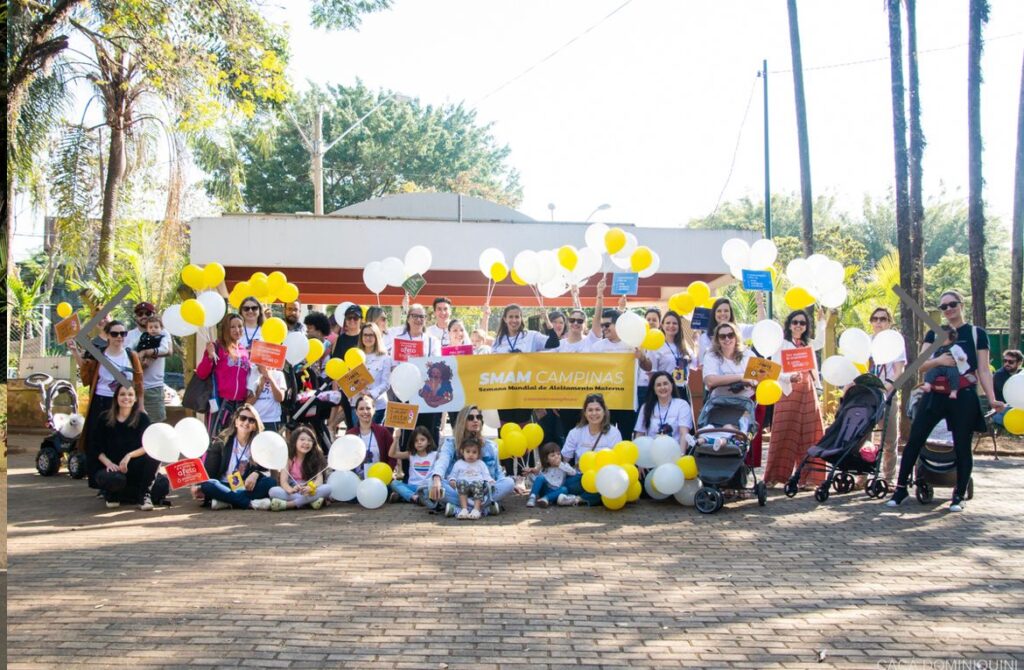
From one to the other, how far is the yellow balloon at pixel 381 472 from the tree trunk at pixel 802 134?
11.9 m

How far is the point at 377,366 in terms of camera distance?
9.95m

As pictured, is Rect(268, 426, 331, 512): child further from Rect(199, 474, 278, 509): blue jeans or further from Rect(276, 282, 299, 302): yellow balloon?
Rect(276, 282, 299, 302): yellow balloon

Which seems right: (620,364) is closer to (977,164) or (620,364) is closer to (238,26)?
(238,26)

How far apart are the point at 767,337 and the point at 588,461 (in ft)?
7.24

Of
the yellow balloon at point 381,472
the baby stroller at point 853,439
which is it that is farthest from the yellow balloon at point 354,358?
the baby stroller at point 853,439

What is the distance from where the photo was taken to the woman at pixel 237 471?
8742 millimetres

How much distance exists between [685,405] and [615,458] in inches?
41.7

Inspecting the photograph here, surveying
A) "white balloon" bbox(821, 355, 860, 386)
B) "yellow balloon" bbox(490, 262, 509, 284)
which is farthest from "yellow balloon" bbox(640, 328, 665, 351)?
"yellow balloon" bbox(490, 262, 509, 284)

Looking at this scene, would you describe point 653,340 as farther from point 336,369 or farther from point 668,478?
point 336,369

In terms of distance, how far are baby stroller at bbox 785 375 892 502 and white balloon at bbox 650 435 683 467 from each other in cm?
128

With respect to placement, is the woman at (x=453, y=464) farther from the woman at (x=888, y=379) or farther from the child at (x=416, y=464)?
the woman at (x=888, y=379)

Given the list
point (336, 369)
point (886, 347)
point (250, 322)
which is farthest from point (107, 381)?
point (886, 347)

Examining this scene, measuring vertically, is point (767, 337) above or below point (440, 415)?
above

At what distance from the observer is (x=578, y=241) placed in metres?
15.6
